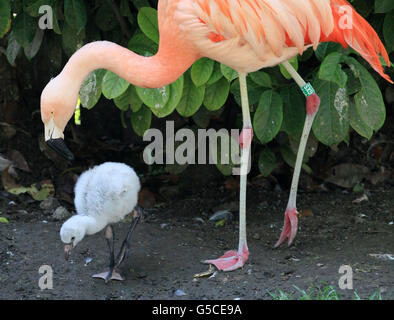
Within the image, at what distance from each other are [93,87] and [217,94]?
944mm

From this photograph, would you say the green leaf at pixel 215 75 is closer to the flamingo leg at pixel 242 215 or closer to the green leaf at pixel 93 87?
the flamingo leg at pixel 242 215

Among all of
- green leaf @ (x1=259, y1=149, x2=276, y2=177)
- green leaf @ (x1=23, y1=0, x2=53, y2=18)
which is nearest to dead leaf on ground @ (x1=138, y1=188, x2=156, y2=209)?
green leaf @ (x1=259, y1=149, x2=276, y2=177)

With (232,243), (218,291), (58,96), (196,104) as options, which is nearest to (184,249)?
(232,243)

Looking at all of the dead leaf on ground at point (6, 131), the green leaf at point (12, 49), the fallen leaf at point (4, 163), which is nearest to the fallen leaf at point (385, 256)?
the green leaf at point (12, 49)

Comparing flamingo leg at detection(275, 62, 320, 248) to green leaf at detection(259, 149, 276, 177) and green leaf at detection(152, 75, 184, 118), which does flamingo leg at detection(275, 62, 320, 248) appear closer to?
green leaf at detection(152, 75, 184, 118)

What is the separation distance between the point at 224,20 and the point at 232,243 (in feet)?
5.75

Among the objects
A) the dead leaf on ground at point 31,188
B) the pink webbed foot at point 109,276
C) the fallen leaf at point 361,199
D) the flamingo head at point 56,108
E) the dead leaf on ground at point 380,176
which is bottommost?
the pink webbed foot at point 109,276

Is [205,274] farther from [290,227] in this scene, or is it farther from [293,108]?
[293,108]

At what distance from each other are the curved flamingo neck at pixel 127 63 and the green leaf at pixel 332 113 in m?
1.15

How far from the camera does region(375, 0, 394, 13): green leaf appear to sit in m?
4.52

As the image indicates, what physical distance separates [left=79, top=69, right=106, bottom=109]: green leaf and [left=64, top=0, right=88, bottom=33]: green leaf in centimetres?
41

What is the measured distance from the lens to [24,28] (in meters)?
5.10

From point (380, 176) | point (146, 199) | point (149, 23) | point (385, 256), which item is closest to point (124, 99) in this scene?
point (149, 23)

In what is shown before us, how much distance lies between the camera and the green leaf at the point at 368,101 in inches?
175
